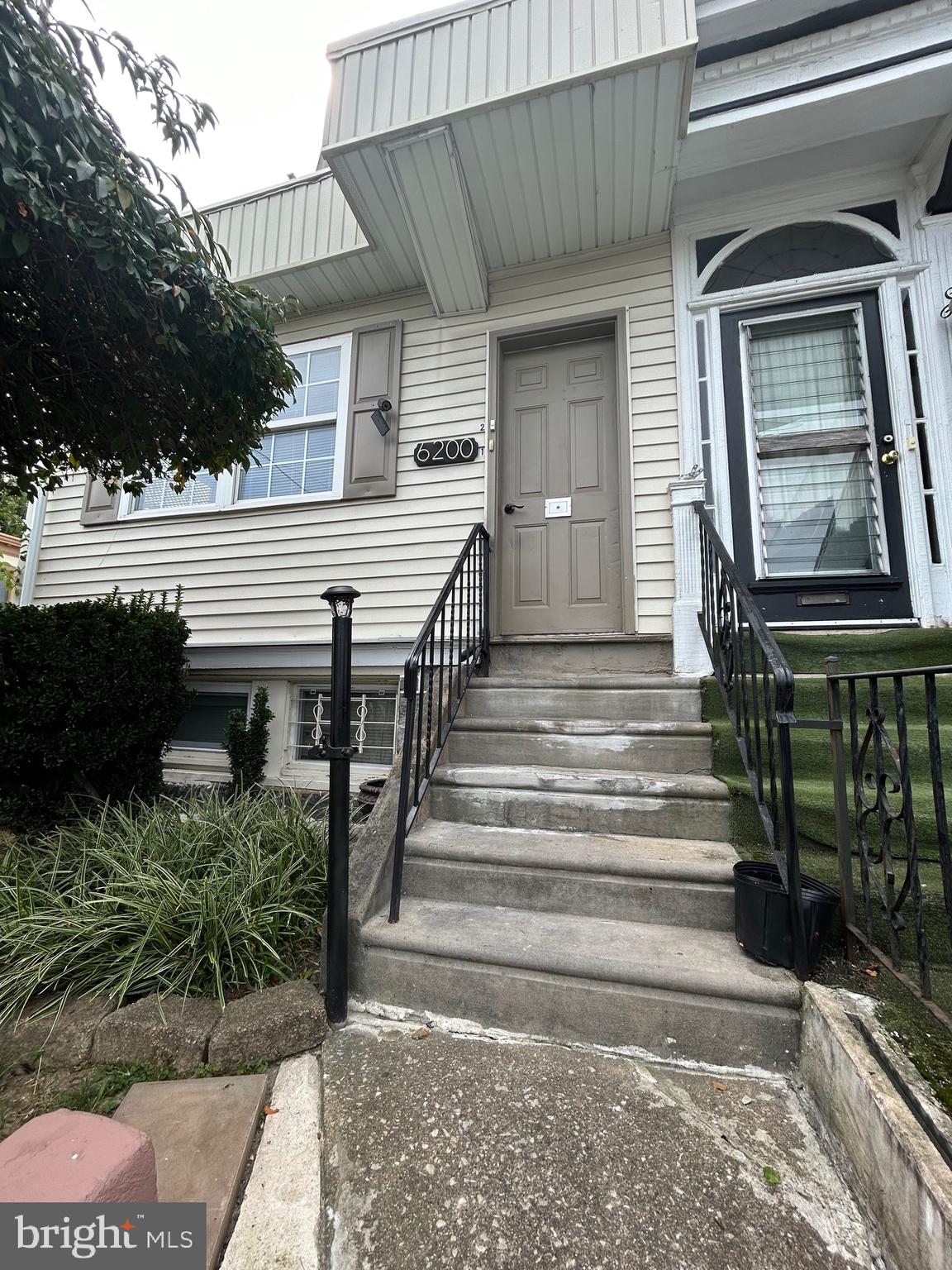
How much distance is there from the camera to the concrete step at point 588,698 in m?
2.85

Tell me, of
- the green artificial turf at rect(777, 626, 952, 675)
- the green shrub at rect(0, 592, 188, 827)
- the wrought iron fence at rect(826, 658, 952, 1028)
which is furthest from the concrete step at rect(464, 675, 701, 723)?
the green shrub at rect(0, 592, 188, 827)

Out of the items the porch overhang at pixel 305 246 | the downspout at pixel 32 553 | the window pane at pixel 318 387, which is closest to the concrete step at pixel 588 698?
the window pane at pixel 318 387

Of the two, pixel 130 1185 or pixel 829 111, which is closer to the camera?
pixel 130 1185

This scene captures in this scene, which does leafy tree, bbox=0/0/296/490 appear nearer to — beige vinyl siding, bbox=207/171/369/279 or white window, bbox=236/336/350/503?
white window, bbox=236/336/350/503

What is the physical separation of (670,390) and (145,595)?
4456 mm

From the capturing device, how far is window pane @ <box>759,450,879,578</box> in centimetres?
332

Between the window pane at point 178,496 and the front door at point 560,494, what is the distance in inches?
102

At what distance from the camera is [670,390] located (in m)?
3.67

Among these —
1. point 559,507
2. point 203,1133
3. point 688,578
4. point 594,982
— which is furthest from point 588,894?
point 559,507

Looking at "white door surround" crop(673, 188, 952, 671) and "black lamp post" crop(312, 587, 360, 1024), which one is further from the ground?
"white door surround" crop(673, 188, 952, 671)

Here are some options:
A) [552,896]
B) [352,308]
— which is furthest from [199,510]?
[552,896]

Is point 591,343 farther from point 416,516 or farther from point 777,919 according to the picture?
point 777,919

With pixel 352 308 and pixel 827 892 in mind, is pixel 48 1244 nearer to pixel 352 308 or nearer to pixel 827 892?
pixel 827 892

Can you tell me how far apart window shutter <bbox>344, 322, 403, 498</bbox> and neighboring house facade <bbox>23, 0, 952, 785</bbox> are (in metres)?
0.02
